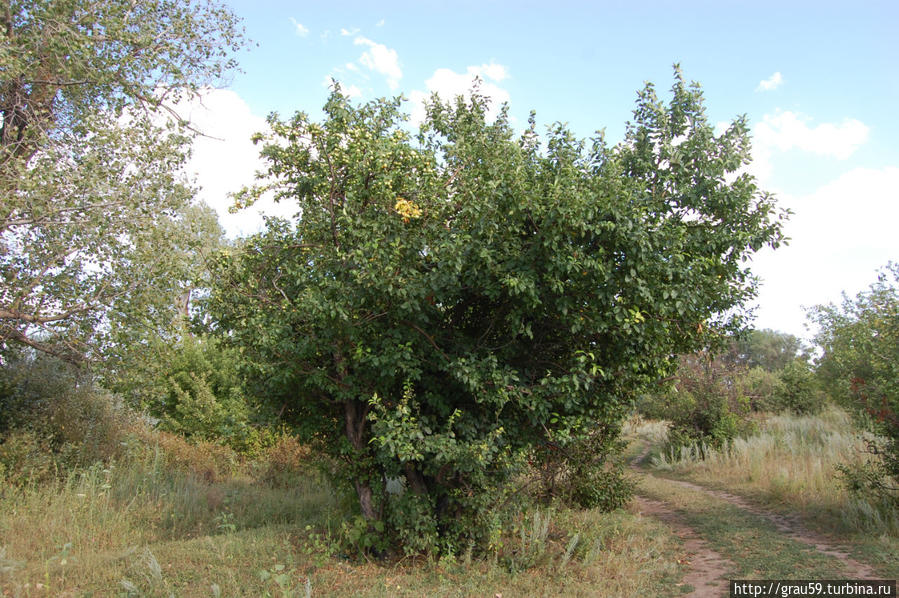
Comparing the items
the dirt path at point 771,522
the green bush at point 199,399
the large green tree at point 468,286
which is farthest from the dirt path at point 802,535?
the green bush at point 199,399

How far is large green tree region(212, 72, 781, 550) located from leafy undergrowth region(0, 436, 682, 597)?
2.03ft

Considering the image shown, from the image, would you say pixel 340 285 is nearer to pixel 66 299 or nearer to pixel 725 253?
pixel 725 253

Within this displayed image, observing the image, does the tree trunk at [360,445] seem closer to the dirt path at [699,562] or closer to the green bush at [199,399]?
the dirt path at [699,562]

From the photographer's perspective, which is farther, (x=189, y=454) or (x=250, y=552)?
(x=189, y=454)

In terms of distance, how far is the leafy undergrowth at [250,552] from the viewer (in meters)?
5.52

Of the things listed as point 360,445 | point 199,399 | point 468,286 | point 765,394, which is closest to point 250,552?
point 360,445

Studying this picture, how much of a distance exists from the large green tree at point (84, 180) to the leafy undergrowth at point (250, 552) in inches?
107

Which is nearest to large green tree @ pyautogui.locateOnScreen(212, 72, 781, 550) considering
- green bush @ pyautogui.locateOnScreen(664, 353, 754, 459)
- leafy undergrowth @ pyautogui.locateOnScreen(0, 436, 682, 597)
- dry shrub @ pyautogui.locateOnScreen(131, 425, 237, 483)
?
leafy undergrowth @ pyautogui.locateOnScreen(0, 436, 682, 597)

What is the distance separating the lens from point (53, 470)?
Answer: 9.60 metres

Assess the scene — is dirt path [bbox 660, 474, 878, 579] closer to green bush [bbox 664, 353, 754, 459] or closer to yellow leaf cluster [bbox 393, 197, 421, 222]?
green bush [bbox 664, 353, 754, 459]

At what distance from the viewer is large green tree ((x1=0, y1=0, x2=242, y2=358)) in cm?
832

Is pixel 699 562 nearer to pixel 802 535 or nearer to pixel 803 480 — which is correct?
pixel 802 535

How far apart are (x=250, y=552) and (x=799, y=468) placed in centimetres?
1110

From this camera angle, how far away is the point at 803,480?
10.8 meters
